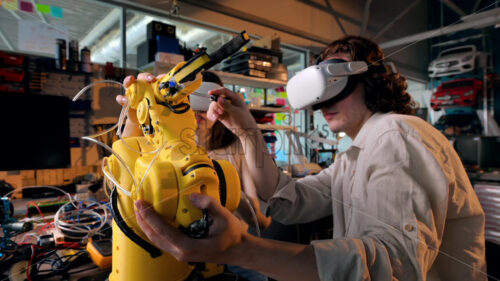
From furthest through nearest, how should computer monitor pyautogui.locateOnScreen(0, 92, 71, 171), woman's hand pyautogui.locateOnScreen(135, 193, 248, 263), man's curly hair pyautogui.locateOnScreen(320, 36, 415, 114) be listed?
1. computer monitor pyautogui.locateOnScreen(0, 92, 71, 171)
2. man's curly hair pyautogui.locateOnScreen(320, 36, 415, 114)
3. woman's hand pyautogui.locateOnScreen(135, 193, 248, 263)

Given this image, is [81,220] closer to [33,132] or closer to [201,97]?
[33,132]

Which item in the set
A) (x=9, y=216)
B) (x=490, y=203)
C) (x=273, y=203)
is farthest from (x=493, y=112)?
(x=9, y=216)

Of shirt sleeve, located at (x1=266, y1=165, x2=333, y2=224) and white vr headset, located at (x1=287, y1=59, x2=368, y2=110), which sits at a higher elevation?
white vr headset, located at (x1=287, y1=59, x2=368, y2=110)

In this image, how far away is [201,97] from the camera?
0.62m

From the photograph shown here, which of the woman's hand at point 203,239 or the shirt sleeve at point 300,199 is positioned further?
the shirt sleeve at point 300,199

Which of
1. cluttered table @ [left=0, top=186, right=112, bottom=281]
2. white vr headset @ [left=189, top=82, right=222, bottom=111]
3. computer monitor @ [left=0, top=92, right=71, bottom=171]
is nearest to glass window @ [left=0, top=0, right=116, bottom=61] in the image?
computer monitor @ [left=0, top=92, right=71, bottom=171]

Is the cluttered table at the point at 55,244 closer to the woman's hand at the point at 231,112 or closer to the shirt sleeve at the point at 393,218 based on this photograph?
the woman's hand at the point at 231,112

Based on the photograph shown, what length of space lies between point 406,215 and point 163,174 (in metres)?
0.44

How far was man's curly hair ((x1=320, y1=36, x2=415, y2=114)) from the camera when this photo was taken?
0.72 metres

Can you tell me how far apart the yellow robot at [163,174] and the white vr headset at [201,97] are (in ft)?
0.26

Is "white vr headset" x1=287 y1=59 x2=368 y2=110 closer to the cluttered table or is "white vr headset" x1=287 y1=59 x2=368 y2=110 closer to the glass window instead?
the cluttered table

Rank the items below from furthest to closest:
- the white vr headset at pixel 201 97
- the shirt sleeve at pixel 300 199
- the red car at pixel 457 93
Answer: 1. the red car at pixel 457 93
2. the shirt sleeve at pixel 300 199
3. the white vr headset at pixel 201 97

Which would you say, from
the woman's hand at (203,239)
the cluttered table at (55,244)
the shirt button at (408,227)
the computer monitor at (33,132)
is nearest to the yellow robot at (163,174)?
the woman's hand at (203,239)

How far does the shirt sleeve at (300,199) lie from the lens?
33.4 inches
